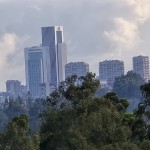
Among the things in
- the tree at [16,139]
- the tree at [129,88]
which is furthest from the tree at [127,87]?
the tree at [16,139]

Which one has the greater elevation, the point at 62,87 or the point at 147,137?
the point at 62,87

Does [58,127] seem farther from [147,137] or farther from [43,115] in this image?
[147,137]

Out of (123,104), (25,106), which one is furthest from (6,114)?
(123,104)

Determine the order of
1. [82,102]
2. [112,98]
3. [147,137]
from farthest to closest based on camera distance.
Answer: [112,98] < [147,137] < [82,102]

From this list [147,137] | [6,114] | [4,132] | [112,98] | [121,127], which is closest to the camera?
[4,132]

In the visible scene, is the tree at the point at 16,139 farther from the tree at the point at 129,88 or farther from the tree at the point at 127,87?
the tree at the point at 127,87

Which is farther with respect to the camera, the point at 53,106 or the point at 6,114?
the point at 6,114

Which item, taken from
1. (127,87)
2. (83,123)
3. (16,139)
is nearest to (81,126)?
(83,123)

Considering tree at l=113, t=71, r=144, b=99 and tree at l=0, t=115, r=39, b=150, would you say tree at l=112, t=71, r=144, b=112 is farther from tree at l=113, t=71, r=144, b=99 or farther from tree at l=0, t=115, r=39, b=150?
tree at l=0, t=115, r=39, b=150

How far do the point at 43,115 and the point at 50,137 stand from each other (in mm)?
2577

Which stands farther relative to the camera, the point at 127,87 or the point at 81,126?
the point at 127,87

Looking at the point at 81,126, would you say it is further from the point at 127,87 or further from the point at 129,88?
the point at 127,87

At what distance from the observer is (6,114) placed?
128 metres

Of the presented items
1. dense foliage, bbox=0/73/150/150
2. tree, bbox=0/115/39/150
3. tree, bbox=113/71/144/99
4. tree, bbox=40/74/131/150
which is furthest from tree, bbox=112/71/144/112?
tree, bbox=0/115/39/150
